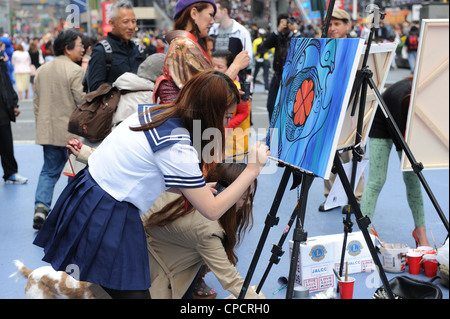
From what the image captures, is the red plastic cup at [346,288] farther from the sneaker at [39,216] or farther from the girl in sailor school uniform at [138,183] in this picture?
the sneaker at [39,216]

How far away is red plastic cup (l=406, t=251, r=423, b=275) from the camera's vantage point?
3875 mm

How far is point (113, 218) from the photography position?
2.36 m

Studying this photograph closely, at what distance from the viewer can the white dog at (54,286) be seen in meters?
3.20

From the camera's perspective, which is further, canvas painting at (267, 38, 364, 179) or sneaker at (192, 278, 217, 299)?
sneaker at (192, 278, 217, 299)

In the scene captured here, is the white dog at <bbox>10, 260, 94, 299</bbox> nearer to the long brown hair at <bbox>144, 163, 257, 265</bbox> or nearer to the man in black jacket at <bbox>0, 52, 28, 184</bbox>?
the long brown hair at <bbox>144, 163, 257, 265</bbox>

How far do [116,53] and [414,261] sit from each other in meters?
2.66

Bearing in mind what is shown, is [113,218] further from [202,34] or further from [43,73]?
[43,73]

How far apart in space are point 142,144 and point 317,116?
0.88 m

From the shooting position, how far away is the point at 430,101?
3002 millimetres

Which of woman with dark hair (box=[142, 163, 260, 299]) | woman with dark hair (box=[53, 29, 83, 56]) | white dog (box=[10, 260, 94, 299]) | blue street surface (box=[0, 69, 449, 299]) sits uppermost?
woman with dark hair (box=[53, 29, 83, 56])

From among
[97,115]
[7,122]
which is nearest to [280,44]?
[7,122]

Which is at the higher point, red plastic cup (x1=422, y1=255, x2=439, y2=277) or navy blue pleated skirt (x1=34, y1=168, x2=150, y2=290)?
navy blue pleated skirt (x1=34, y1=168, x2=150, y2=290)

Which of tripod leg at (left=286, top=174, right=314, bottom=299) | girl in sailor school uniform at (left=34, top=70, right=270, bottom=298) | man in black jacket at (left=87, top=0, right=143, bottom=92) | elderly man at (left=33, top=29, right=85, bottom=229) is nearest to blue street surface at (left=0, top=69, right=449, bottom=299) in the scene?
elderly man at (left=33, top=29, right=85, bottom=229)
